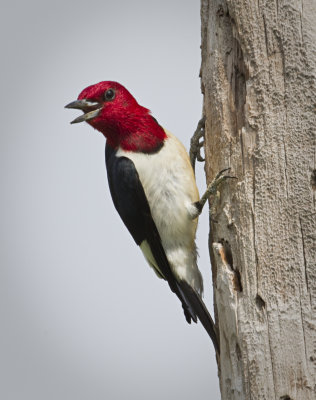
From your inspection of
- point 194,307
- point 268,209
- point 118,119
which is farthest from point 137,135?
point 268,209

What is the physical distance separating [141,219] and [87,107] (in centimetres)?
87

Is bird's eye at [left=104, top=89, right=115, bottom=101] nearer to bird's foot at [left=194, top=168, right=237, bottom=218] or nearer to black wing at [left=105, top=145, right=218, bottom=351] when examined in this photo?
black wing at [left=105, top=145, right=218, bottom=351]

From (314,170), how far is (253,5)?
0.96 metres

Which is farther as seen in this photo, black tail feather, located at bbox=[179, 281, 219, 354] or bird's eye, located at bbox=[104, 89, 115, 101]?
bird's eye, located at bbox=[104, 89, 115, 101]

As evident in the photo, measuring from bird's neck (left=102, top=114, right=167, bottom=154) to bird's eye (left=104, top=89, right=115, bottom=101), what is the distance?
7.6 inches

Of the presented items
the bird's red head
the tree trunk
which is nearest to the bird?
the bird's red head

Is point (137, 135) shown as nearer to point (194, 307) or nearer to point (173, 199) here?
point (173, 199)

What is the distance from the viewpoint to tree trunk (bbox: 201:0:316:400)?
2.72 m

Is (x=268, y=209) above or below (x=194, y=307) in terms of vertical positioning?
above

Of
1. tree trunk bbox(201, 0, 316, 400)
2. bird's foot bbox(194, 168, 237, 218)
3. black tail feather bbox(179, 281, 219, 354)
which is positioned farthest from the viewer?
black tail feather bbox(179, 281, 219, 354)

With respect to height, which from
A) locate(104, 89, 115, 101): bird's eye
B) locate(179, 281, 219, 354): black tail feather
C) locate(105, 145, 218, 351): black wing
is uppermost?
locate(104, 89, 115, 101): bird's eye

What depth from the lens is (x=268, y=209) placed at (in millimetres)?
2852

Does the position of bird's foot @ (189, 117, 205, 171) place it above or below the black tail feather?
above

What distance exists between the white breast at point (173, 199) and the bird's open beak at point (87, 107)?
13.0 inches
